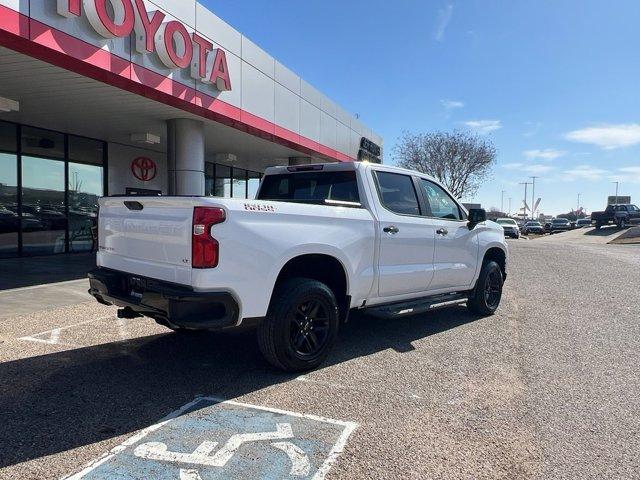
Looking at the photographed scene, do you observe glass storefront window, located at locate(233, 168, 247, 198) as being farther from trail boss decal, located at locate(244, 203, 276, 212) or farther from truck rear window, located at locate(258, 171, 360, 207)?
trail boss decal, located at locate(244, 203, 276, 212)

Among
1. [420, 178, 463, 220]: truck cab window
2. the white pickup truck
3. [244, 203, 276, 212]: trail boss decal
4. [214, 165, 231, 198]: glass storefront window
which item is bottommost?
the white pickup truck

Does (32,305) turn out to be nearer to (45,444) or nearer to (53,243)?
(45,444)

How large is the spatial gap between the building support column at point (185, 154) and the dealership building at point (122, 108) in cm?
3

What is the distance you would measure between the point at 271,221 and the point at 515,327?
4.27 meters

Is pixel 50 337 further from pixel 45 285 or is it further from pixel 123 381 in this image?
pixel 45 285

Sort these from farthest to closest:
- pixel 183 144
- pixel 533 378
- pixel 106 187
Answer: pixel 106 187
pixel 183 144
pixel 533 378

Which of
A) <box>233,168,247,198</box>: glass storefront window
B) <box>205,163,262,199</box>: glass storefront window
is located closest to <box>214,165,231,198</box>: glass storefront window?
<box>205,163,262,199</box>: glass storefront window

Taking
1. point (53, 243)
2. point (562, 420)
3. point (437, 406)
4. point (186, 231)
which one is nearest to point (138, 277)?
point (186, 231)

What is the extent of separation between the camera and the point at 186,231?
3.75m

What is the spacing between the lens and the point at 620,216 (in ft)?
131

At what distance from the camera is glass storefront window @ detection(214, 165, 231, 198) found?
67.3 ft

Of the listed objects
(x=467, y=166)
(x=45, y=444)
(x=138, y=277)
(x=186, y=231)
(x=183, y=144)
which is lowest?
(x=45, y=444)

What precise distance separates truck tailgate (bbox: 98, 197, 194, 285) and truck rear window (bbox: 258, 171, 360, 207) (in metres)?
1.49

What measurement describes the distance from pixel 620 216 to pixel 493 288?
39.5m
